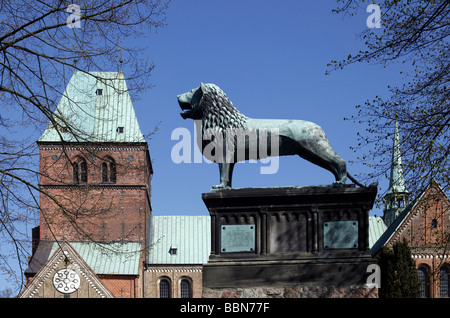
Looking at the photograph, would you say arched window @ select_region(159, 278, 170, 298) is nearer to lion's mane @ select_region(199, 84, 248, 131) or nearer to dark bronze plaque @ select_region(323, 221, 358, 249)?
lion's mane @ select_region(199, 84, 248, 131)

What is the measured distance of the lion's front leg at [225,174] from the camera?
11.6m

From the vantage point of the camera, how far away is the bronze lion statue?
11.6 m

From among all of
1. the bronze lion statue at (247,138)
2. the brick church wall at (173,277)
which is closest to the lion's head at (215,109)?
the bronze lion statue at (247,138)

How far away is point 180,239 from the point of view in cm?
6494

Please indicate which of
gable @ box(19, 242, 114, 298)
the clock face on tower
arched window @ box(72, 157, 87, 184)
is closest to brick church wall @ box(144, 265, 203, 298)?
gable @ box(19, 242, 114, 298)

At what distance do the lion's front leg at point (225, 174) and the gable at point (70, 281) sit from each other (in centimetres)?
4048

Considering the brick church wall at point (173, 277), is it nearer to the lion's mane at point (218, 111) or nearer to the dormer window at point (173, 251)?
the dormer window at point (173, 251)

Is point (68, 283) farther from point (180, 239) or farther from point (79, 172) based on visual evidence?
point (79, 172)

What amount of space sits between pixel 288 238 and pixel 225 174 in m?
1.27

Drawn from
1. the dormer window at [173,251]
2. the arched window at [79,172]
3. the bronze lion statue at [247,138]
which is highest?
the arched window at [79,172]

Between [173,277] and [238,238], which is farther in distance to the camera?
[173,277]

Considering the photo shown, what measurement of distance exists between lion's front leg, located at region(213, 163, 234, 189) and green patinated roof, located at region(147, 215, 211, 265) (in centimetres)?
5108

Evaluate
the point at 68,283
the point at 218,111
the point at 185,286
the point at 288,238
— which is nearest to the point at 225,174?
the point at 218,111
